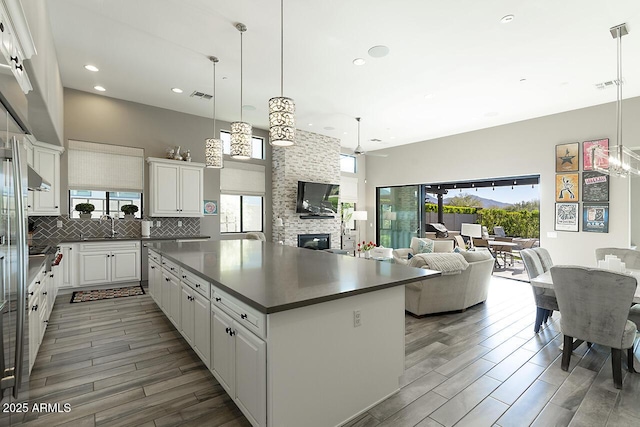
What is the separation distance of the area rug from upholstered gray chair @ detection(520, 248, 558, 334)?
593 cm

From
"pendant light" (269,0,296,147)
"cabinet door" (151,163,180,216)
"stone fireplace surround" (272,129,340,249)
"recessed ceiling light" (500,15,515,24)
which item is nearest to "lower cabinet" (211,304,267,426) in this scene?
"pendant light" (269,0,296,147)

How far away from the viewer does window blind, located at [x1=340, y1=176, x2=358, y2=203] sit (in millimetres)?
9836

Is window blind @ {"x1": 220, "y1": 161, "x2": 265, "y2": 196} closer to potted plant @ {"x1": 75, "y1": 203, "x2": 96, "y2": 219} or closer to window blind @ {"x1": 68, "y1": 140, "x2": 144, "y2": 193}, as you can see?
window blind @ {"x1": 68, "y1": 140, "x2": 144, "y2": 193}

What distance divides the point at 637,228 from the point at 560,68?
3.49 m

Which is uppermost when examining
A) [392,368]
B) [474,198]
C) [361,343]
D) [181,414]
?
[474,198]

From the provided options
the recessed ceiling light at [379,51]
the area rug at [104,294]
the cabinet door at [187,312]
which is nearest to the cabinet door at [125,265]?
the area rug at [104,294]

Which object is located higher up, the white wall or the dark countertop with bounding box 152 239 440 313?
the white wall

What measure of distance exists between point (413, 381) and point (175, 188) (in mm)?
5601

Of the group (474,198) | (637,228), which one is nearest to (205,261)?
(637,228)

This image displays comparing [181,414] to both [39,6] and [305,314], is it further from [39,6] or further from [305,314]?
[39,6]

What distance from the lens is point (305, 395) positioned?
1.76 m

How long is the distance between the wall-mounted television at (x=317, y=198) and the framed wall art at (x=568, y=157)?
509 centimetres

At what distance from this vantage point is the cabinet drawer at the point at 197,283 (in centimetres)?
238

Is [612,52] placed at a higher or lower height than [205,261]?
higher
